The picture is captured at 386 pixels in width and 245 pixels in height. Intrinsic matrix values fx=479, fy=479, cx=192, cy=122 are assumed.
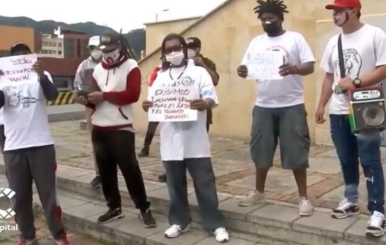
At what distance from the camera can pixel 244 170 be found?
6.56 metres

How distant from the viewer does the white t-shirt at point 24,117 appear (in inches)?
166

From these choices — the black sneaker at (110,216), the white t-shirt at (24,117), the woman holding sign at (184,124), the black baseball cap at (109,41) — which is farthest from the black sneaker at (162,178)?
the black baseball cap at (109,41)

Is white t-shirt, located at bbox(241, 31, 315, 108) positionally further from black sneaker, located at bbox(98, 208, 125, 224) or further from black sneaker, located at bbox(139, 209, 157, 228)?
black sneaker, located at bbox(98, 208, 125, 224)

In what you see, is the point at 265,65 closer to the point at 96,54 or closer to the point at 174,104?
the point at 174,104

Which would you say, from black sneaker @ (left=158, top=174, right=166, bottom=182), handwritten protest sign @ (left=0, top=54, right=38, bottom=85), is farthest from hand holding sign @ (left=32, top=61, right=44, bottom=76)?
black sneaker @ (left=158, top=174, right=166, bottom=182)

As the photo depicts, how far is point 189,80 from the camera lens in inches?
163

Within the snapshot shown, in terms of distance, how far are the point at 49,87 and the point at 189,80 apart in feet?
4.12

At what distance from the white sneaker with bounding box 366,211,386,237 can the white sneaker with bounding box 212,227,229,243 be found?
46.8 inches

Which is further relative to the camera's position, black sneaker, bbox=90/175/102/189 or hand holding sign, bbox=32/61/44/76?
black sneaker, bbox=90/175/102/189

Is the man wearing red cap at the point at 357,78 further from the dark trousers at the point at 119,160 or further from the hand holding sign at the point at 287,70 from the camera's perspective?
the dark trousers at the point at 119,160

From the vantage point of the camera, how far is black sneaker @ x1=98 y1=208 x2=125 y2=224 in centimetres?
485

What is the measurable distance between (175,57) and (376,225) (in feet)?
6.98

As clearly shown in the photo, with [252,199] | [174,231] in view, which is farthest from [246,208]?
[174,231]

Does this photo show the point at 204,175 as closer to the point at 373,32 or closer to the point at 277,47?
the point at 277,47
